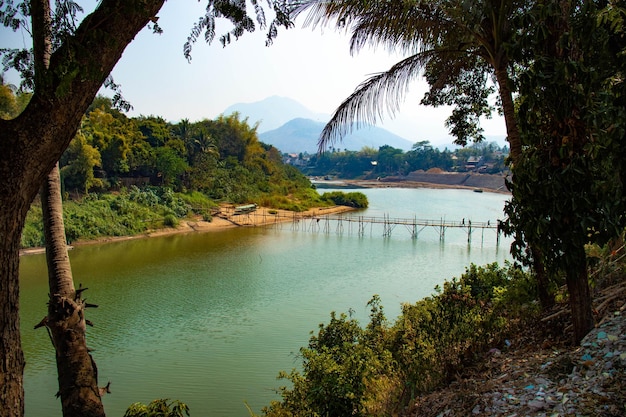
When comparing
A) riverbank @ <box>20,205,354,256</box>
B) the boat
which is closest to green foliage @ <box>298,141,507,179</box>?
riverbank @ <box>20,205,354,256</box>

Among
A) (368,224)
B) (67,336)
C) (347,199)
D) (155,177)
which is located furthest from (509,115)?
(347,199)

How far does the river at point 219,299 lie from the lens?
23.2ft

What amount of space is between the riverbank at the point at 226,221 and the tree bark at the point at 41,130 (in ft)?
57.8

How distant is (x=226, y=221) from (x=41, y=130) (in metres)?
25.1

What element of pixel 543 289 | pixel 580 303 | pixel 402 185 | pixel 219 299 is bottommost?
pixel 219 299

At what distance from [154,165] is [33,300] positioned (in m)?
16.9

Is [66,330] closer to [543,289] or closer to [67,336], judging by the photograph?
[67,336]

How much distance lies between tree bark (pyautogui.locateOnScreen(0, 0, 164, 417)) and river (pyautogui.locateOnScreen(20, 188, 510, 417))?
4.26 metres

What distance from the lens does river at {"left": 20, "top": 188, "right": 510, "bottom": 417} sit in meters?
7.08

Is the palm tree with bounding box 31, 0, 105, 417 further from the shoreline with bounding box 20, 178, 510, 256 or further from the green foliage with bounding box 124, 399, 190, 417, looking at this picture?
the shoreline with bounding box 20, 178, 510, 256

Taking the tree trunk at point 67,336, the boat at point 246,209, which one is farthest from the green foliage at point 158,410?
the boat at point 246,209

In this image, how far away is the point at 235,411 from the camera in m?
6.12

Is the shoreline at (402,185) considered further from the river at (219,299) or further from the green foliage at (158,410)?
the green foliage at (158,410)

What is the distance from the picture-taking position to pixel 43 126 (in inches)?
89.8
